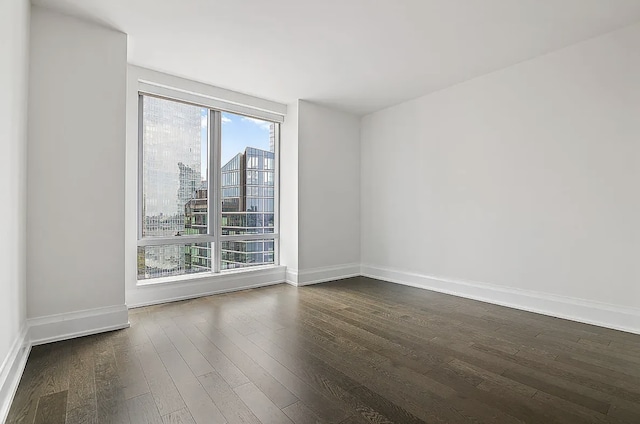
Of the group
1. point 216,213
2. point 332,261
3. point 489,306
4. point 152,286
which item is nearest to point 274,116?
point 216,213

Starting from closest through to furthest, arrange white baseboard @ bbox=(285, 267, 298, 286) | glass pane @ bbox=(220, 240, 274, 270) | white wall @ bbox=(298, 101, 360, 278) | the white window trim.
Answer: the white window trim → glass pane @ bbox=(220, 240, 274, 270) → white baseboard @ bbox=(285, 267, 298, 286) → white wall @ bbox=(298, 101, 360, 278)

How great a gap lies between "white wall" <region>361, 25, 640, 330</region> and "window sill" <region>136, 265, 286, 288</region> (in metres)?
1.93

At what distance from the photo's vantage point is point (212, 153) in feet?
14.6

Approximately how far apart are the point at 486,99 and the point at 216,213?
377cm

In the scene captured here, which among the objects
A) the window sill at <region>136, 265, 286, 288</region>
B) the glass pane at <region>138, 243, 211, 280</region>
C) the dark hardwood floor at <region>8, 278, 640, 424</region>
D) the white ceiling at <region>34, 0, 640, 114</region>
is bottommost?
the dark hardwood floor at <region>8, 278, 640, 424</region>

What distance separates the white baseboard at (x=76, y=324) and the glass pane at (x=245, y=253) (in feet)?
5.35

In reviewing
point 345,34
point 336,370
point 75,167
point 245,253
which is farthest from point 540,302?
point 75,167

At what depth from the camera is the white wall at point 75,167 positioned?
2.64 metres

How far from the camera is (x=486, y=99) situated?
400 centimetres

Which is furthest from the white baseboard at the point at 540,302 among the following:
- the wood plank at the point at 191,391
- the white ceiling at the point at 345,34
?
the wood plank at the point at 191,391

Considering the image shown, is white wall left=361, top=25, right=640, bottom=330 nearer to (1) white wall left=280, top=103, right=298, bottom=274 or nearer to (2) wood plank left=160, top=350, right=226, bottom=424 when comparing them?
Result: (1) white wall left=280, top=103, right=298, bottom=274

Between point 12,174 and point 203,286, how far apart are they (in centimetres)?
243

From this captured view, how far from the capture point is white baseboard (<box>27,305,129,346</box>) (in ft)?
8.52

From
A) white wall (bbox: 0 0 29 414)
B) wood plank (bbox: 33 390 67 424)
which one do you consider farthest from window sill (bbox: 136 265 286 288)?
wood plank (bbox: 33 390 67 424)
